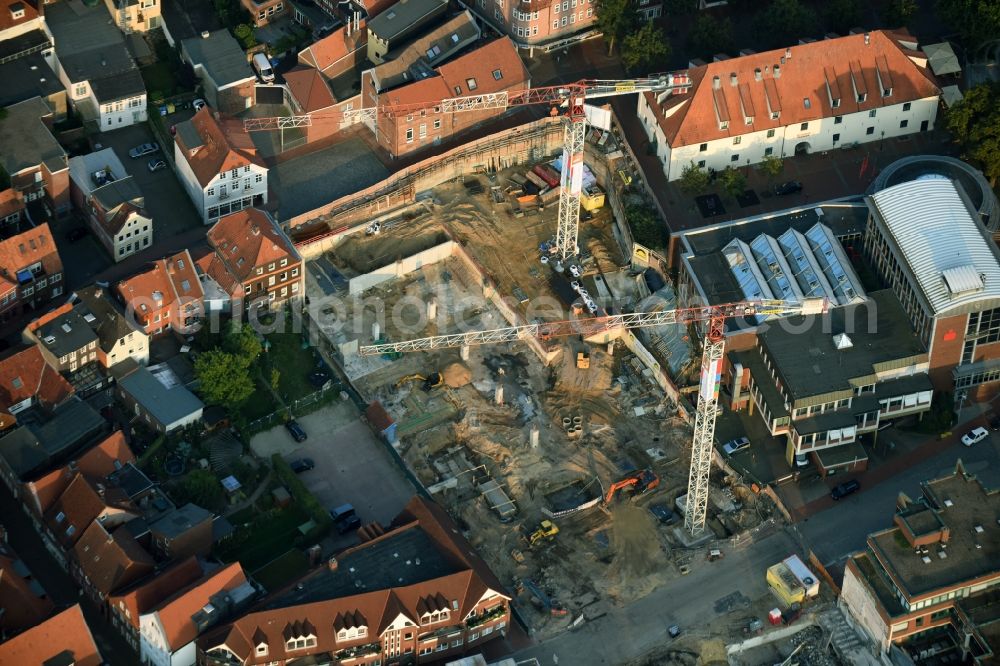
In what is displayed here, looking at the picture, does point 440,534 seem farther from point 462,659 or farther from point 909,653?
point 909,653

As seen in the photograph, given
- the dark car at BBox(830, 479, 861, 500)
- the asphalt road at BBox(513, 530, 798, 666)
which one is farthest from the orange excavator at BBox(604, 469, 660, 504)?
the dark car at BBox(830, 479, 861, 500)

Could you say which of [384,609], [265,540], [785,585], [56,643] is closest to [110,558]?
[56,643]

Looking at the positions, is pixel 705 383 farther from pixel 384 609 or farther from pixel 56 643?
pixel 56 643

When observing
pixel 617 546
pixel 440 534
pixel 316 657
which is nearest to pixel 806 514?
pixel 617 546

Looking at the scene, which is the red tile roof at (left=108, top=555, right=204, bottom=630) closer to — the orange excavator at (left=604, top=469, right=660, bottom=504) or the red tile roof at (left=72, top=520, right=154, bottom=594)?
the red tile roof at (left=72, top=520, right=154, bottom=594)

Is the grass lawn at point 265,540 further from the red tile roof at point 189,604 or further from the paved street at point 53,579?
the paved street at point 53,579

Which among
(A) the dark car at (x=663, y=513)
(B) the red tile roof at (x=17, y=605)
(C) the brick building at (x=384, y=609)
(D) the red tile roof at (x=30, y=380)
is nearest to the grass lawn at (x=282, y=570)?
(C) the brick building at (x=384, y=609)
